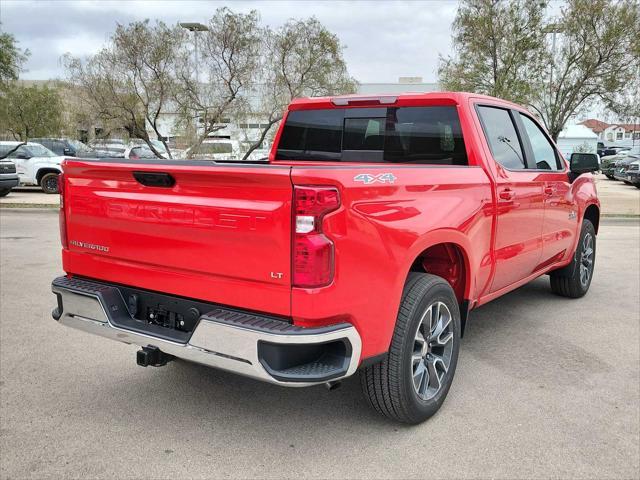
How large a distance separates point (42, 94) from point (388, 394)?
25409 millimetres

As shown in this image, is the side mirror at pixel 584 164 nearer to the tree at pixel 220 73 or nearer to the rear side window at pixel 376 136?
the rear side window at pixel 376 136

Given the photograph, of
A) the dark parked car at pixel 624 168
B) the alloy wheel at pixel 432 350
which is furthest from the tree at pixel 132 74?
the dark parked car at pixel 624 168

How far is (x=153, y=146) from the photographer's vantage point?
61.0 ft

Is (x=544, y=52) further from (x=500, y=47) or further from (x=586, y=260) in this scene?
(x=586, y=260)

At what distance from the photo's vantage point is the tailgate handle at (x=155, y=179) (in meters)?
2.89

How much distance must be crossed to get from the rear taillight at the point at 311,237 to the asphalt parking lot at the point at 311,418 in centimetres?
102

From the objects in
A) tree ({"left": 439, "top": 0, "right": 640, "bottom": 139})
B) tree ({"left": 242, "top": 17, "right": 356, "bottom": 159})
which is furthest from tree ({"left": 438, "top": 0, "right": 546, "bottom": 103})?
tree ({"left": 242, "top": 17, "right": 356, "bottom": 159})

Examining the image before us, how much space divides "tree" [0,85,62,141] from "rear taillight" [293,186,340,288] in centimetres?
2412

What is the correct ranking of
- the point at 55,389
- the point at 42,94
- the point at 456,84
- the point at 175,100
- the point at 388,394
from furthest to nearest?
the point at 42,94, the point at 456,84, the point at 175,100, the point at 55,389, the point at 388,394

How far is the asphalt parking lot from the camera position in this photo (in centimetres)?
288

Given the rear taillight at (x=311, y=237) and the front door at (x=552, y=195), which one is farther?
the front door at (x=552, y=195)

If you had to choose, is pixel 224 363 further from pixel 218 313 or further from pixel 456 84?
pixel 456 84

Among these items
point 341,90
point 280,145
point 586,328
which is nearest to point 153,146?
point 341,90

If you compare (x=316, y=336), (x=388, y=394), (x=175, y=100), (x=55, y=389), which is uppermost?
(x=175, y=100)
